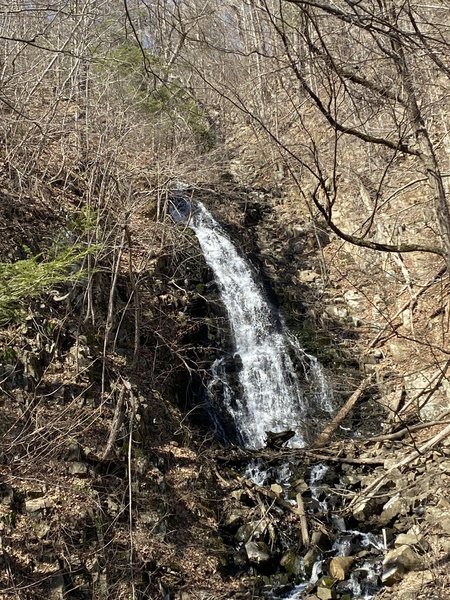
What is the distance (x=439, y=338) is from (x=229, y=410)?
4.38m

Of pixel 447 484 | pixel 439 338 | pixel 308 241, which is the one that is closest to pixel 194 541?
pixel 447 484

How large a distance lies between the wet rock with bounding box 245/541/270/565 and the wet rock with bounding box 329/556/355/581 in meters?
0.80

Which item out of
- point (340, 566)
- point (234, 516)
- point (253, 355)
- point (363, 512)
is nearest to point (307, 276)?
point (253, 355)

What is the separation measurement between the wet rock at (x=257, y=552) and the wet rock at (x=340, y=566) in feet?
2.62

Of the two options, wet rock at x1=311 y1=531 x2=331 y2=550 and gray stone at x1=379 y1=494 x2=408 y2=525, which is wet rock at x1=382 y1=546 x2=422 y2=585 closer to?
wet rock at x1=311 y1=531 x2=331 y2=550

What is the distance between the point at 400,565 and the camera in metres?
6.68

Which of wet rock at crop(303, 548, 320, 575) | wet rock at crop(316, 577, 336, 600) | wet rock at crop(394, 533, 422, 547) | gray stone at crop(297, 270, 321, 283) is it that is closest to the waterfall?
gray stone at crop(297, 270, 321, 283)

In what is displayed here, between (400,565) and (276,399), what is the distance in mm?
5110

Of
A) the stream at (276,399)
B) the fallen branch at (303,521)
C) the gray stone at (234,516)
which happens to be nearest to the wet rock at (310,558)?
the stream at (276,399)

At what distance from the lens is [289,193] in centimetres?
1839

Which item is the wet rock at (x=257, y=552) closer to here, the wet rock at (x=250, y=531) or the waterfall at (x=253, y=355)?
the wet rock at (x=250, y=531)

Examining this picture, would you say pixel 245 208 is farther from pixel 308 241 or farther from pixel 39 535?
pixel 39 535

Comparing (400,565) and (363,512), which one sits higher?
(363,512)

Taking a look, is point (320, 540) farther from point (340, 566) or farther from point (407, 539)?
point (407, 539)
